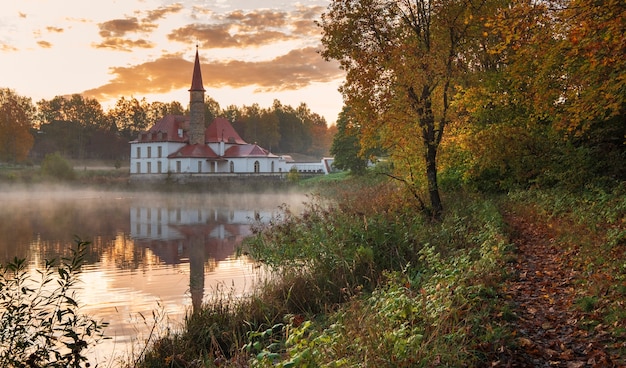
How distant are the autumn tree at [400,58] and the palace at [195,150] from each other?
51466 mm

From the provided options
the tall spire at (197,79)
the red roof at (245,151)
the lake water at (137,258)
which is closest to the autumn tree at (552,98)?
the lake water at (137,258)

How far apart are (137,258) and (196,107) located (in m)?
54.2

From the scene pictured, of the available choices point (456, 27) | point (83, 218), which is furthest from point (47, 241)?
point (456, 27)

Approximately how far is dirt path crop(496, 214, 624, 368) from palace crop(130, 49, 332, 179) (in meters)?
57.4

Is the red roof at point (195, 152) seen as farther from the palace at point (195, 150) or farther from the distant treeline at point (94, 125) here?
the distant treeline at point (94, 125)

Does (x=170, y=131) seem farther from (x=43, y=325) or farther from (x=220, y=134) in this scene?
(x=43, y=325)

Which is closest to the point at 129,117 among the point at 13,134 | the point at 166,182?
the point at 13,134

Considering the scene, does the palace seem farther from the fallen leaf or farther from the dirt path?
the fallen leaf

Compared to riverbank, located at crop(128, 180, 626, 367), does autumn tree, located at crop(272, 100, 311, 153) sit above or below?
above

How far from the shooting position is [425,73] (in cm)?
1330

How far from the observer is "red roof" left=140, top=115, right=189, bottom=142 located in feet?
233

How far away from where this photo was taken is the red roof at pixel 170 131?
2795 inches

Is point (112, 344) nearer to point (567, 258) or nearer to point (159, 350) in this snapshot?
point (159, 350)

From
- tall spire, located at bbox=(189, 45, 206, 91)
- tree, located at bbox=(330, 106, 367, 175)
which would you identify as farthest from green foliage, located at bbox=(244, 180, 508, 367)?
tall spire, located at bbox=(189, 45, 206, 91)
